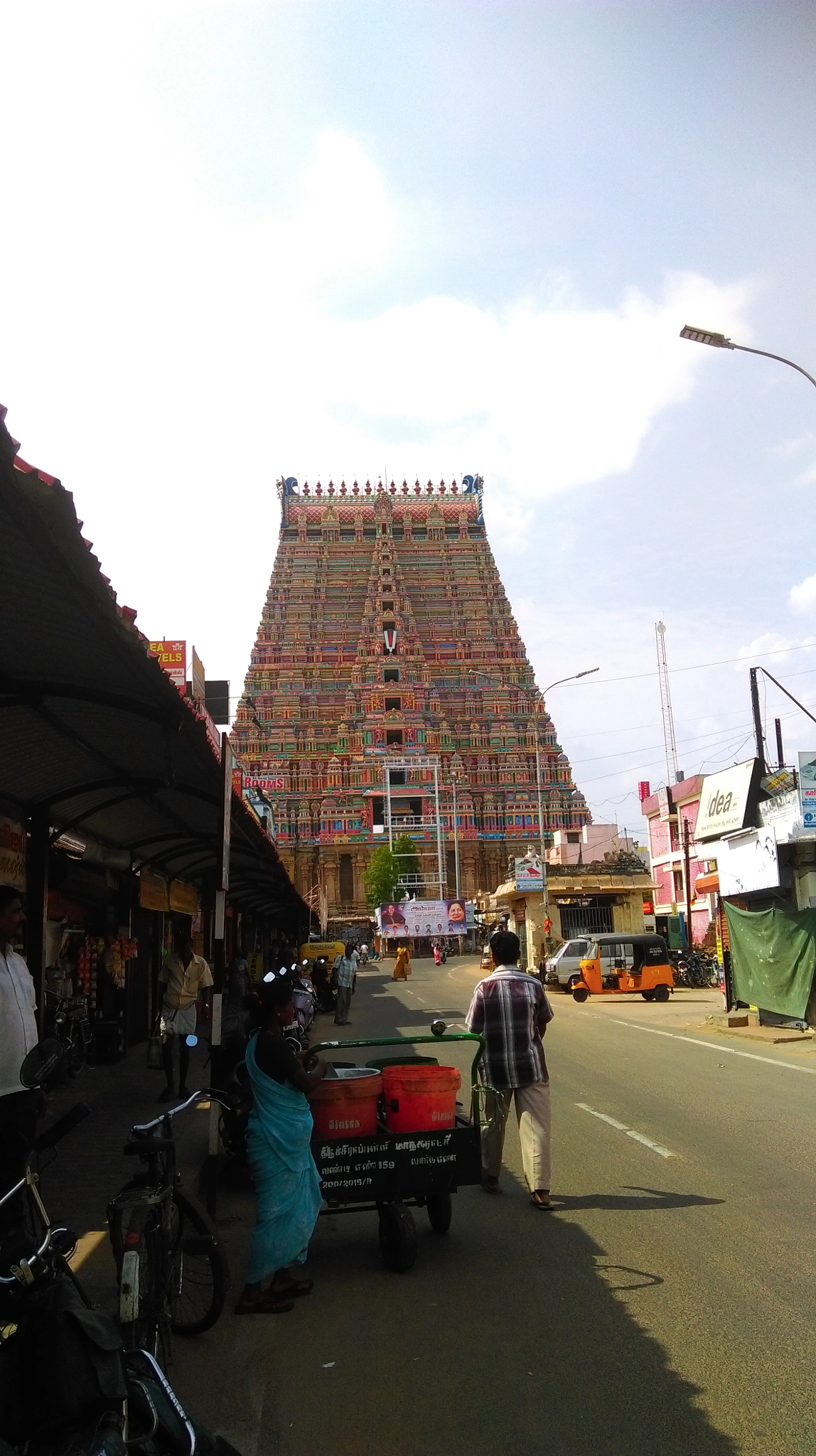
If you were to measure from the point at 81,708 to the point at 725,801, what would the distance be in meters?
17.4

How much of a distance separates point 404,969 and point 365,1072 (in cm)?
3806

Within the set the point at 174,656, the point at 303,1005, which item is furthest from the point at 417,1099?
the point at 174,656

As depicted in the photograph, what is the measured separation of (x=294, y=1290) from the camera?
18.0ft

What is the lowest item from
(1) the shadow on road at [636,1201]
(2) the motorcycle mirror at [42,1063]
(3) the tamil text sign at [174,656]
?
(1) the shadow on road at [636,1201]

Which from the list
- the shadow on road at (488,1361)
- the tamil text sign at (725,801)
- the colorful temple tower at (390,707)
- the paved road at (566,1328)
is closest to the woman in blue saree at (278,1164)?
the paved road at (566,1328)

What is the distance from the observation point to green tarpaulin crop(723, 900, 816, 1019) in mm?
18062

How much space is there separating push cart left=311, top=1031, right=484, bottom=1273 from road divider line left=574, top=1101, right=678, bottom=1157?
2887 mm

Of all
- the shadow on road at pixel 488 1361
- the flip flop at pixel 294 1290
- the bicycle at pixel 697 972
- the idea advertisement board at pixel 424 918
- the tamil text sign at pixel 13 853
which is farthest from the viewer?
the idea advertisement board at pixel 424 918

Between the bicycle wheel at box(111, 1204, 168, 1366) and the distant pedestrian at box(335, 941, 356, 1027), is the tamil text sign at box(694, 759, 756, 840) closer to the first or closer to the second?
the distant pedestrian at box(335, 941, 356, 1027)

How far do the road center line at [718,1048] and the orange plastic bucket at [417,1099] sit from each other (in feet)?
26.9

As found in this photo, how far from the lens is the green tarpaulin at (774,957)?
1806 centimetres

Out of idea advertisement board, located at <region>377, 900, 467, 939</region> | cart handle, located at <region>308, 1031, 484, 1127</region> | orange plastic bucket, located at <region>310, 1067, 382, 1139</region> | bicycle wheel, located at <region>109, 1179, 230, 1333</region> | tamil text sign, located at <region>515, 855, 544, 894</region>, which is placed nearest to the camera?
bicycle wheel, located at <region>109, 1179, 230, 1333</region>

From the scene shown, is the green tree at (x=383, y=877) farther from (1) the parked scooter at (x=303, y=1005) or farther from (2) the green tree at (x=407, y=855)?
(1) the parked scooter at (x=303, y=1005)

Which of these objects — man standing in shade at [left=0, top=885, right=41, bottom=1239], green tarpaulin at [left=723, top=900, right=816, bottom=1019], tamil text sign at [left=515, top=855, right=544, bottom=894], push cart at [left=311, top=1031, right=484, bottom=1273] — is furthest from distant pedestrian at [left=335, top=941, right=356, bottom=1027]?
tamil text sign at [left=515, top=855, right=544, bottom=894]
